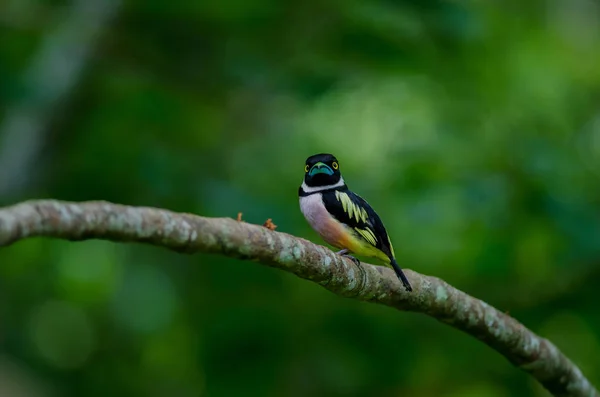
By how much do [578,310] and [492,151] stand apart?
176 cm

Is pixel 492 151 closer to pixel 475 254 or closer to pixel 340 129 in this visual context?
pixel 475 254

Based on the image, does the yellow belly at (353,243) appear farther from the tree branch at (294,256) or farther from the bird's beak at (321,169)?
the bird's beak at (321,169)

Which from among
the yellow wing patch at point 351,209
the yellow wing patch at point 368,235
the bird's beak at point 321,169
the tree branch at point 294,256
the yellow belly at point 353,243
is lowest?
the tree branch at point 294,256

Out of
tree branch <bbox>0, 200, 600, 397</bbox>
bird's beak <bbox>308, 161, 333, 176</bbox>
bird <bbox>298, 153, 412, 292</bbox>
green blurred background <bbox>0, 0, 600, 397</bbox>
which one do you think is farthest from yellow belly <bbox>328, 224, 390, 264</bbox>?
green blurred background <bbox>0, 0, 600, 397</bbox>

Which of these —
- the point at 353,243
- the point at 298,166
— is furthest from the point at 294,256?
the point at 298,166

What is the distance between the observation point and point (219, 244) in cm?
284

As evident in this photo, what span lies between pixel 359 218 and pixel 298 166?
3.84 m

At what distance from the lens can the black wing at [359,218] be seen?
13.4ft

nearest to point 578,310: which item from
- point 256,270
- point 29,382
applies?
point 256,270

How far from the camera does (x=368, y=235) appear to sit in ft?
13.4

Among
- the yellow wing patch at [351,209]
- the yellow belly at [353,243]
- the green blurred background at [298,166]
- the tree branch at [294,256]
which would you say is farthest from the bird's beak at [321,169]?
the green blurred background at [298,166]

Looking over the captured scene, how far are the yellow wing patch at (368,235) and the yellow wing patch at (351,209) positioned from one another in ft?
0.16

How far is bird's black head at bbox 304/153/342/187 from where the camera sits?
4.25m

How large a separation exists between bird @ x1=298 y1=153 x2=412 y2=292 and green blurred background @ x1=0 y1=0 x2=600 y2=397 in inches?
88.4
